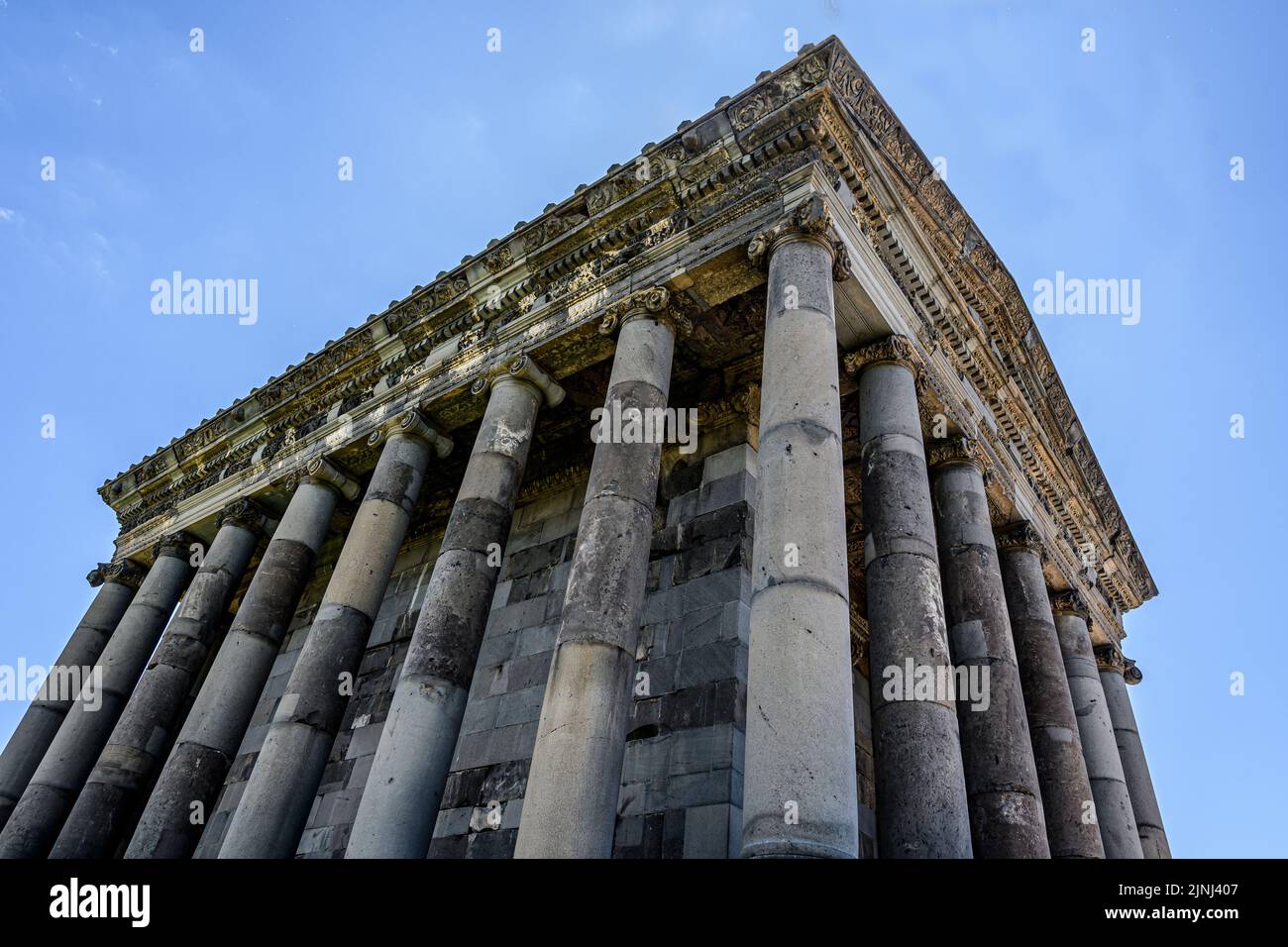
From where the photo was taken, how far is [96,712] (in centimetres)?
1738

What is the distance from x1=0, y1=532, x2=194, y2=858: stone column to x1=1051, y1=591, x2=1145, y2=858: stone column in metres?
18.4

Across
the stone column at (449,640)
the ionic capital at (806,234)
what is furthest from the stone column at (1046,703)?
the stone column at (449,640)

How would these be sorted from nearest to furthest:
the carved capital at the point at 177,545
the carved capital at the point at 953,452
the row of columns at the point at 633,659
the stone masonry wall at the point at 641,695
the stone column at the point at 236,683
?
the row of columns at the point at 633,659 < the stone masonry wall at the point at 641,695 < the stone column at the point at 236,683 < the carved capital at the point at 953,452 < the carved capital at the point at 177,545

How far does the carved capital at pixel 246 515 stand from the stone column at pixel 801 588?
12.3 m

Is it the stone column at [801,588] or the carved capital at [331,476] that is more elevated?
the carved capital at [331,476]

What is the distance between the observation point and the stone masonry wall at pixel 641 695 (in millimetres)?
10570

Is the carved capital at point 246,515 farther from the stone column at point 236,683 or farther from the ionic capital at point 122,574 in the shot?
the ionic capital at point 122,574

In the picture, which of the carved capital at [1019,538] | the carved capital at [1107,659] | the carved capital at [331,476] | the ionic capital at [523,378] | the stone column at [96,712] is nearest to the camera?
the ionic capital at [523,378]

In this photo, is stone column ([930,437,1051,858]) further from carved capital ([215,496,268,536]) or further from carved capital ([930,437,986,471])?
carved capital ([215,496,268,536])

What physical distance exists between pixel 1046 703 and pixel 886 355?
6502mm

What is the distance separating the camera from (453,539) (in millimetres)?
12320

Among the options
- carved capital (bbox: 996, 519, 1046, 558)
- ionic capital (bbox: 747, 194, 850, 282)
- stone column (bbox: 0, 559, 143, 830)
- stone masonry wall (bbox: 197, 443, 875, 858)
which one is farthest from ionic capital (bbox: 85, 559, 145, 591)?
carved capital (bbox: 996, 519, 1046, 558)

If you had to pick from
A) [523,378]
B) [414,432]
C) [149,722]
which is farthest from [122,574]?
[523,378]
